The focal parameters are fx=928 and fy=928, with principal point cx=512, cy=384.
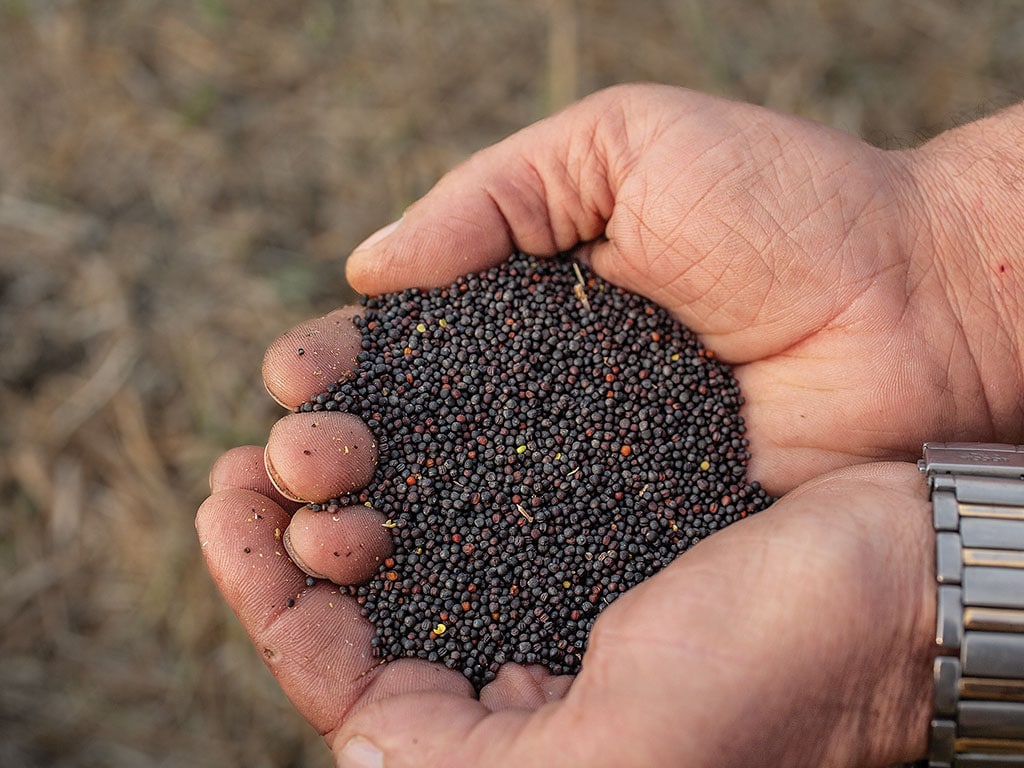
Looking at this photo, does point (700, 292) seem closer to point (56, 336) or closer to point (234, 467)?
point (234, 467)

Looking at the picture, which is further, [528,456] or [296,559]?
[528,456]

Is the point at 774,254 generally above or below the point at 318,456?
above

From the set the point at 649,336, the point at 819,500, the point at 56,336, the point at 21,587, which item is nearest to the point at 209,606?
the point at 21,587

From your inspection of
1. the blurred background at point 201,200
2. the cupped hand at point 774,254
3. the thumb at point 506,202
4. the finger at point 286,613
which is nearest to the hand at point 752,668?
the finger at point 286,613

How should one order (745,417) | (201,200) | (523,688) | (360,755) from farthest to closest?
(201,200), (745,417), (523,688), (360,755)

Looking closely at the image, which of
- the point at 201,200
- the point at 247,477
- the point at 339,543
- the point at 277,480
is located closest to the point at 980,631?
the point at 339,543

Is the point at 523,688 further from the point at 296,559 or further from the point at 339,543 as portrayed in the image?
the point at 296,559

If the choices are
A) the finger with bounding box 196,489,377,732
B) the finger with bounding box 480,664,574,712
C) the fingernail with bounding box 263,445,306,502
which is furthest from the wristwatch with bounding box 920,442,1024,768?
the fingernail with bounding box 263,445,306,502
